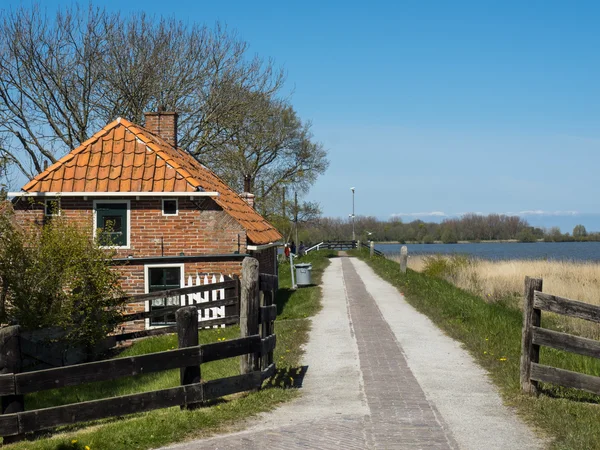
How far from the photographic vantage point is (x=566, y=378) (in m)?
8.14

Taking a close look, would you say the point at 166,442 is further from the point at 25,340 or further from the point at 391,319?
the point at 391,319

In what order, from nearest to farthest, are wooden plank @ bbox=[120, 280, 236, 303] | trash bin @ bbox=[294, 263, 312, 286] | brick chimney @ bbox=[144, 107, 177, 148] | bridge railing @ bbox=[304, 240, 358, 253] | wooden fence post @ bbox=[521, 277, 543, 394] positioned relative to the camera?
wooden fence post @ bbox=[521, 277, 543, 394], wooden plank @ bbox=[120, 280, 236, 303], brick chimney @ bbox=[144, 107, 177, 148], trash bin @ bbox=[294, 263, 312, 286], bridge railing @ bbox=[304, 240, 358, 253]

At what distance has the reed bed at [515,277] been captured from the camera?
73.5 ft

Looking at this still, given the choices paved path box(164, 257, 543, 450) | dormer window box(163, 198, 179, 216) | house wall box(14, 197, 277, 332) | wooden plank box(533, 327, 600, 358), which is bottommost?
paved path box(164, 257, 543, 450)

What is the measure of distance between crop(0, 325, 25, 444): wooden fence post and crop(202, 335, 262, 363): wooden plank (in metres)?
1.96

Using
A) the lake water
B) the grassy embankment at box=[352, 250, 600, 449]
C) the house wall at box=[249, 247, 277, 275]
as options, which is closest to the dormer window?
the house wall at box=[249, 247, 277, 275]

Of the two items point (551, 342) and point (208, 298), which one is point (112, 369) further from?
point (208, 298)

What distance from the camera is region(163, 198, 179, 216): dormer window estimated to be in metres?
19.2

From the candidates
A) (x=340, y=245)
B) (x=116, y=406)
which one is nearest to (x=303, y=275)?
(x=116, y=406)

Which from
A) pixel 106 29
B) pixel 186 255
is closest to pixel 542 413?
pixel 186 255

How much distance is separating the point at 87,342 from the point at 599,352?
32.0 feet

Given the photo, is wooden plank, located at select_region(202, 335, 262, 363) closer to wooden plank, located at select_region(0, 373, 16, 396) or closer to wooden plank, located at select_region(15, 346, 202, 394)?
wooden plank, located at select_region(15, 346, 202, 394)

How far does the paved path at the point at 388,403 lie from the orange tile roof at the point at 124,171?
660cm

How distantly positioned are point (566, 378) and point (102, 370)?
205 inches
